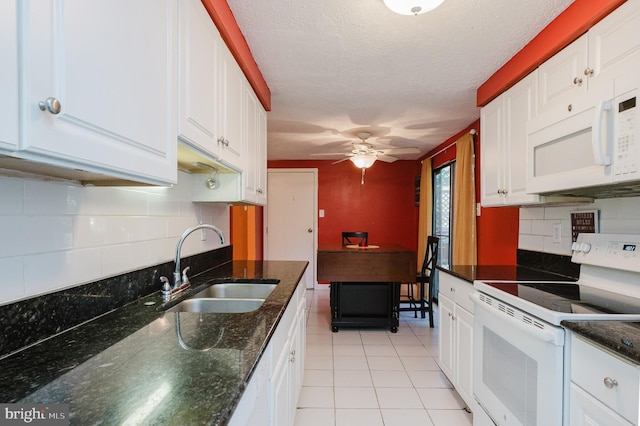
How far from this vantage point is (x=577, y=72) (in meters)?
1.48

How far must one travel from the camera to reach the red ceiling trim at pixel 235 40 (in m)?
1.37

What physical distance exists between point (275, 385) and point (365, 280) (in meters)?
2.17

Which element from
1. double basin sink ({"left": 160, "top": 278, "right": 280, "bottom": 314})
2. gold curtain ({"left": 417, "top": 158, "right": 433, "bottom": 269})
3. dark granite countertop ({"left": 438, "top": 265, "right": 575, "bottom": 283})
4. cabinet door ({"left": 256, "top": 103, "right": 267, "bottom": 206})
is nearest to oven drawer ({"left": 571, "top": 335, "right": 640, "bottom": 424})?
dark granite countertop ({"left": 438, "top": 265, "right": 575, "bottom": 283})

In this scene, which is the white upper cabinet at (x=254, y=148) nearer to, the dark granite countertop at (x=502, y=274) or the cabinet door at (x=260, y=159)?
the cabinet door at (x=260, y=159)

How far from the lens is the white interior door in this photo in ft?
17.4

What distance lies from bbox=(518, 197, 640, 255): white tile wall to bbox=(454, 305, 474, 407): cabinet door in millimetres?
747

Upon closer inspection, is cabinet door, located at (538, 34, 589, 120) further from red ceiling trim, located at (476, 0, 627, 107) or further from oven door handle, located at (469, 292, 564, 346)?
oven door handle, located at (469, 292, 564, 346)

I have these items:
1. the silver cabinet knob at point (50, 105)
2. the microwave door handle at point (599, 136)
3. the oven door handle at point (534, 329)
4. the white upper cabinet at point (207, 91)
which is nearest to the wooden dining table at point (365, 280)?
the oven door handle at point (534, 329)

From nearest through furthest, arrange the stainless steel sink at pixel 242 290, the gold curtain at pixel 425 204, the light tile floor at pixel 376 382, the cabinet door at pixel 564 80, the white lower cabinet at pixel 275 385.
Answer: the white lower cabinet at pixel 275 385, the cabinet door at pixel 564 80, the stainless steel sink at pixel 242 290, the light tile floor at pixel 376 382, the gold curtain at pixel 425 204

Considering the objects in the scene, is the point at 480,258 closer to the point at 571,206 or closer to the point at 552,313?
the point at 571,206

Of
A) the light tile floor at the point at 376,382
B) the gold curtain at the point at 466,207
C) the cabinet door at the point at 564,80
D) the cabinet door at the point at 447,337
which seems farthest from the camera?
the gold curtain at the point at 466,207

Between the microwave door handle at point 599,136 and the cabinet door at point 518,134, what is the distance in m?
0.56

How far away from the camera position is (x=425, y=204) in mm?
4574

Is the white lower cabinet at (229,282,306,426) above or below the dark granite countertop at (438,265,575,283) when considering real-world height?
below
